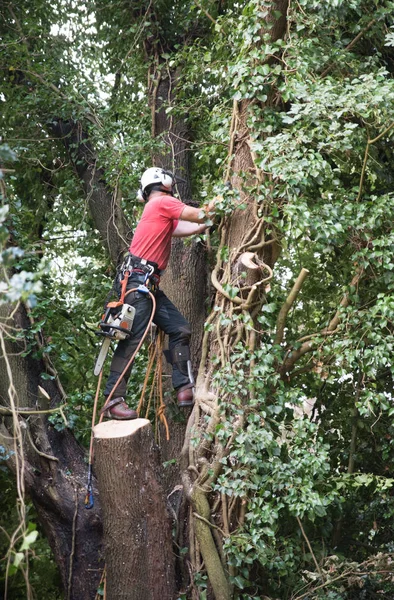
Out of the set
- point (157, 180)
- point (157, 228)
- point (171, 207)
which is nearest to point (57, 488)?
point (157, 228)

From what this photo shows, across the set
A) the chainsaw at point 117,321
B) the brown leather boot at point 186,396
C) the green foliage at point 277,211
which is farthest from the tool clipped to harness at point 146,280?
the brown leather boot at point 186,396

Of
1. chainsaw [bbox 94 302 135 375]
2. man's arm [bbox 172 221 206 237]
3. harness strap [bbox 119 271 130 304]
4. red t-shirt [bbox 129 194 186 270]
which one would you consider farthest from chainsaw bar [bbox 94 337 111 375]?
man's arm [bbox 172 221 206 237]

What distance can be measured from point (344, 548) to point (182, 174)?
2.81 m

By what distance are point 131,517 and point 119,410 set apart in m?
0.68

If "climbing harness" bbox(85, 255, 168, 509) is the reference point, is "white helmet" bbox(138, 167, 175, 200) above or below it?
above

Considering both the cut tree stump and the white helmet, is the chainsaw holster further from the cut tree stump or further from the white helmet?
the white helmet

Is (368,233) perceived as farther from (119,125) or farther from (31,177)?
(31,177)

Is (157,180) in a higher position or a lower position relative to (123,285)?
higher

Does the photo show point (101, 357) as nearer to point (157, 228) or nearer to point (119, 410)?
point (119, 410)

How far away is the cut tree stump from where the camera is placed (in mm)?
4207

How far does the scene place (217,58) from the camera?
549 centimetres

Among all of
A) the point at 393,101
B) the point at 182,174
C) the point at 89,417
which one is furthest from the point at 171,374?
the point at 393,101

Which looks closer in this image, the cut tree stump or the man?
the cut tree stump

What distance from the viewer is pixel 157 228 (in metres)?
4.80
